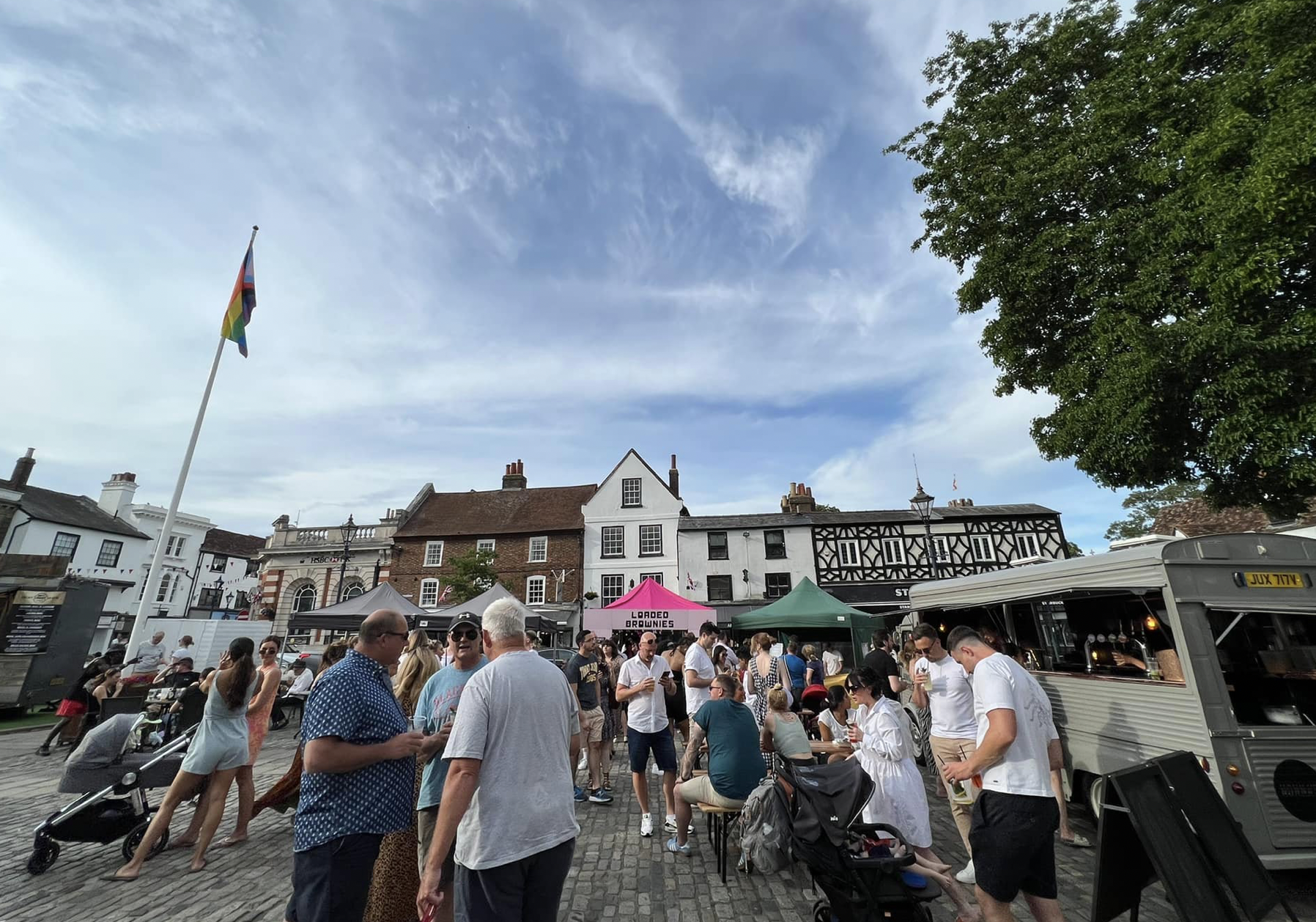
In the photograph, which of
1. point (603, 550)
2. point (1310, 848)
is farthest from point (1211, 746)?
point (603, 550)

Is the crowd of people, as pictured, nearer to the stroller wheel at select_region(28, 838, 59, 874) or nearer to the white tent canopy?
the stroller wheel at select_region(28, 838, 59, 874)

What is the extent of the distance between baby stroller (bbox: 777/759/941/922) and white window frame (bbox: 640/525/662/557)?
24.7 m

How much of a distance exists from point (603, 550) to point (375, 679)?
2680 centimetres

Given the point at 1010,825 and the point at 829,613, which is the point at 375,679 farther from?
the point at 829,613

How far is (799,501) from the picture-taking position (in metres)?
30.0

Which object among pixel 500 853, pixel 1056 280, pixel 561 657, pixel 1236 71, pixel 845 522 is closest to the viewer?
pixel 500 853

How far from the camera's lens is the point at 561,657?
17375mm

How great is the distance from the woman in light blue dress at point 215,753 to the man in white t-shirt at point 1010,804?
19.7 feet

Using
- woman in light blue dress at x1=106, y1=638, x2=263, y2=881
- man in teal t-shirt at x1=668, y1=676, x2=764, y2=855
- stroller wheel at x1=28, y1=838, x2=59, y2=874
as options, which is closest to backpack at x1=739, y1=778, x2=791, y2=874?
man in teal t-shirt at x1=668, y1=676, x2=764, y2=855

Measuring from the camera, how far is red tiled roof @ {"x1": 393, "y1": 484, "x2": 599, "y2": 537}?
31.0m

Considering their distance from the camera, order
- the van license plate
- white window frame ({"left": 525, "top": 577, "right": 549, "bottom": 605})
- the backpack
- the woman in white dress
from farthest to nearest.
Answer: white window frame ({"left": 525, "top": 577, "right": 549, "bottom": 605}) < the van license plate < the backpack < the woman in white dress

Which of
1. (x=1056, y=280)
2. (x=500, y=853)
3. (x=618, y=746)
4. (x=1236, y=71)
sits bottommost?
(x=618, y=746)

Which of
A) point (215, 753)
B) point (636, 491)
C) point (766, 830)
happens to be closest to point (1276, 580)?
point (766, 830)

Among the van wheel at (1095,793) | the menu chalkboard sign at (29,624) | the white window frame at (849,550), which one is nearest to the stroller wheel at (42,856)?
the van wheel at (1095,793)
